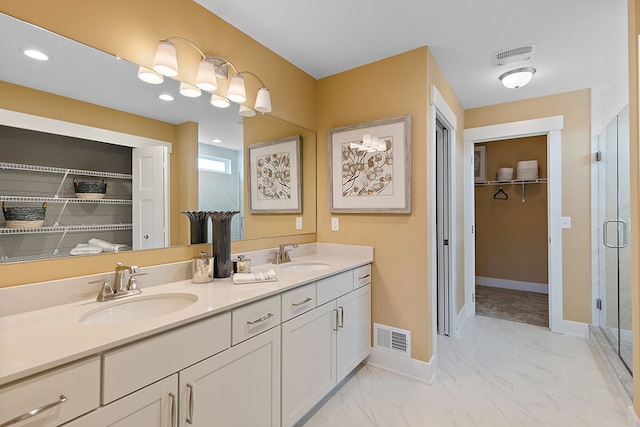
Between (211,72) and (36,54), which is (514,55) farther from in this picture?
(36,54)

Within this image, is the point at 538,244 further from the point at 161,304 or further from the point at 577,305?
the point at 161,304

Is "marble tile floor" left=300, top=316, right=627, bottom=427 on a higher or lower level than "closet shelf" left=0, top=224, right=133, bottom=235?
lower

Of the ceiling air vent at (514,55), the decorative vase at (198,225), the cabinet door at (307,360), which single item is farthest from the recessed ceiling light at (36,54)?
the ceiling air vent at (514,55)

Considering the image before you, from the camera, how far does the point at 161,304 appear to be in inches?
53.6

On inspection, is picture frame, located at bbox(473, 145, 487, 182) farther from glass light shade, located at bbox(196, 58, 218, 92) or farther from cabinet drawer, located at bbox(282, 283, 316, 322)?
glass light shade, located at bbox(196, 58, 218, 92)

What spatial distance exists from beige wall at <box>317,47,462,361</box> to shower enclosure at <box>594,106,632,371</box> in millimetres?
1421

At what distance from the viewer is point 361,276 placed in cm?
223

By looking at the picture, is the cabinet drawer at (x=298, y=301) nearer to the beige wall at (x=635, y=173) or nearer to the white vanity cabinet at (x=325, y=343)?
the white vanity cabinet at (x=325, y=343)

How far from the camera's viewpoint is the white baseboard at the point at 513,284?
4.39m

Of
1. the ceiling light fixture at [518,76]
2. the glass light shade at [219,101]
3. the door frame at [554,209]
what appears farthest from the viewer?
the door frame at [554,209]

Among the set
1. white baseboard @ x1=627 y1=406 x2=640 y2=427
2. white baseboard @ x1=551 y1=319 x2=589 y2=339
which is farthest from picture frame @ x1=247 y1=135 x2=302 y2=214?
white baseboard @ x1=551 y1=319 x2=589 y2=339

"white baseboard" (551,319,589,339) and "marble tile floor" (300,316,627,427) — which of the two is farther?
"white baseboard" (551,319,589,339)

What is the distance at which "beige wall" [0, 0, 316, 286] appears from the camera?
1.19 meters

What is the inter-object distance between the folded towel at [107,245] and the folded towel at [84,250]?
0.02 meters
